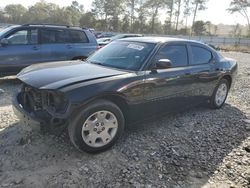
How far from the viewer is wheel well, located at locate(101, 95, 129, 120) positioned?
11.8 ft

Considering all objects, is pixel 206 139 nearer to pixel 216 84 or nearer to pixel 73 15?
pixel 216 84

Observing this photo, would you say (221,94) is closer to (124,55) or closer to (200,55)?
(200,55)

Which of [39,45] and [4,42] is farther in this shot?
[39,45]

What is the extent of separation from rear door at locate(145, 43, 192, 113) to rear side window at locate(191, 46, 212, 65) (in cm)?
27

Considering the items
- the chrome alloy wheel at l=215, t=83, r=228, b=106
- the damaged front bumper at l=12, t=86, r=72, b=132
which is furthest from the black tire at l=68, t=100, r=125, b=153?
the chrome alloy wheel at l=215, t=83, r=228, b=106

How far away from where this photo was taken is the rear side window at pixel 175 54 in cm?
429

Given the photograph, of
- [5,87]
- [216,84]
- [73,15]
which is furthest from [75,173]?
[73,15]

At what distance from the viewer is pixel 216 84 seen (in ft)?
18.5

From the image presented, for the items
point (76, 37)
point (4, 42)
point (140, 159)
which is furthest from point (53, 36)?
point (140, 159)

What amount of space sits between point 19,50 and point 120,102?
15.2ft

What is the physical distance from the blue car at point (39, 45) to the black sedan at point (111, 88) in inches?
132

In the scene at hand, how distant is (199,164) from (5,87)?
5670 mm

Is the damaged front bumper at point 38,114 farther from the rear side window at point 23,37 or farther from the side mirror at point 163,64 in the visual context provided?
the rear side window at point 23,37

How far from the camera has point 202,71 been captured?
508 cm
